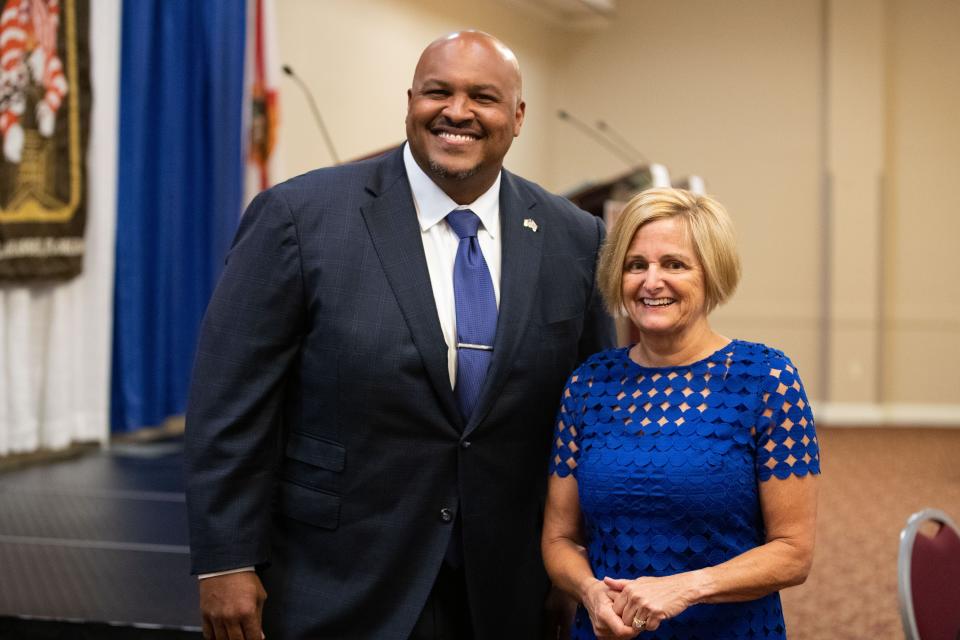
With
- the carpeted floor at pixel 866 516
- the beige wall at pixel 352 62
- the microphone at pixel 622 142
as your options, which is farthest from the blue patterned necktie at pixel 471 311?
the microphone at pixel 622 142

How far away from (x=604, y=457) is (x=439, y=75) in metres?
0.76

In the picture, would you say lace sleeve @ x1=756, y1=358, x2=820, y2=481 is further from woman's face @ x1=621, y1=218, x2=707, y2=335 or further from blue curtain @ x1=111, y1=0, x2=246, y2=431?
blue curtain @ x1=111, y1=0, x2=246, y2=431

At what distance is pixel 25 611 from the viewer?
311 centimetres

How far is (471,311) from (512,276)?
0.11 meters

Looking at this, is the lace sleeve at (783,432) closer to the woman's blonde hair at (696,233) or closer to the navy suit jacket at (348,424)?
the woman's blonde hair at (696,233)

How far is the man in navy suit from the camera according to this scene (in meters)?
Result: 2.06

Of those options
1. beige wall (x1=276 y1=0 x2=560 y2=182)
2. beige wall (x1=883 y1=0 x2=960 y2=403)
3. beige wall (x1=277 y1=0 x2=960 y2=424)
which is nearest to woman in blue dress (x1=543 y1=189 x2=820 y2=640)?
beige wall (x1=276 y1=0 x2=560 y2=182)

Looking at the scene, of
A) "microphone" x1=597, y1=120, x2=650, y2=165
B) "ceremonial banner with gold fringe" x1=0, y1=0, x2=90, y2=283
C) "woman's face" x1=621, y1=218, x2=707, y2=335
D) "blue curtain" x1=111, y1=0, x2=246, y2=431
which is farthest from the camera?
"microphone" x1=597, y1=120, x2=650, y2=165

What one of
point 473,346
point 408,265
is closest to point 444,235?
point 408,265

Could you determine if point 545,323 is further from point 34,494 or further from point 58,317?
point 58,317

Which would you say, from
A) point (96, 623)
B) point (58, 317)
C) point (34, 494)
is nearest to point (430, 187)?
point (96, 623)

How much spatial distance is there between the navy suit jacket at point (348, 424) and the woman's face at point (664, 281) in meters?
0.24

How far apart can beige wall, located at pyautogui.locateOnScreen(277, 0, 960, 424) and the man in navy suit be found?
788cm

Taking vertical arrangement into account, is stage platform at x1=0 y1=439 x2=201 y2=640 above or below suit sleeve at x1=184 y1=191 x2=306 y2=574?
below
